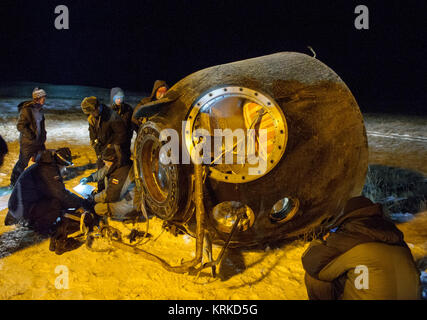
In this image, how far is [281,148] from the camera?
281cm

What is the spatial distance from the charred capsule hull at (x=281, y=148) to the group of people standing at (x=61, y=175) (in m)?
1.12

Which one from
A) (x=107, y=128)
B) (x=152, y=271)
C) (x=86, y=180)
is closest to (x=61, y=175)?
(x=107, y=128)

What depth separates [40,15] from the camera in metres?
35.3

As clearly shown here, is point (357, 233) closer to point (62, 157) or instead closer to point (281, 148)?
point (281, 148)

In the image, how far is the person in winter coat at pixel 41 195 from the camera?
3.72m

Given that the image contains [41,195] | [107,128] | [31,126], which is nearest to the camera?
[41,195]

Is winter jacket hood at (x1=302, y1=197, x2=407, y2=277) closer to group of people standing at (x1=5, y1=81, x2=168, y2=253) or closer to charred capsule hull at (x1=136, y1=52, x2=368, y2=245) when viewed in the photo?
charred capsule hull at (x1=136, y1=52, x2=368, y2=245)

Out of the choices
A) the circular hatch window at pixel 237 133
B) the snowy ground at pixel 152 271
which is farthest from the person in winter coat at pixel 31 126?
the circular hatch window at pixel 237 133

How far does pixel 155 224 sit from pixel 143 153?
126cm

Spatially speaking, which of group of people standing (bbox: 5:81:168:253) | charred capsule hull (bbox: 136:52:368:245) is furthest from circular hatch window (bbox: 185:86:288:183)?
group of people standing (bbox: 5:81:168:253)

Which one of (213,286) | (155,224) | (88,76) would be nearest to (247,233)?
(213,286)

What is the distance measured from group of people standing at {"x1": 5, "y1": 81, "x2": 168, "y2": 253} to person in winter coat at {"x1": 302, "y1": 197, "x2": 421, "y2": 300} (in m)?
2.71

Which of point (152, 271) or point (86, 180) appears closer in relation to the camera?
point (152, 271)

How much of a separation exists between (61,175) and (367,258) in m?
3.80
